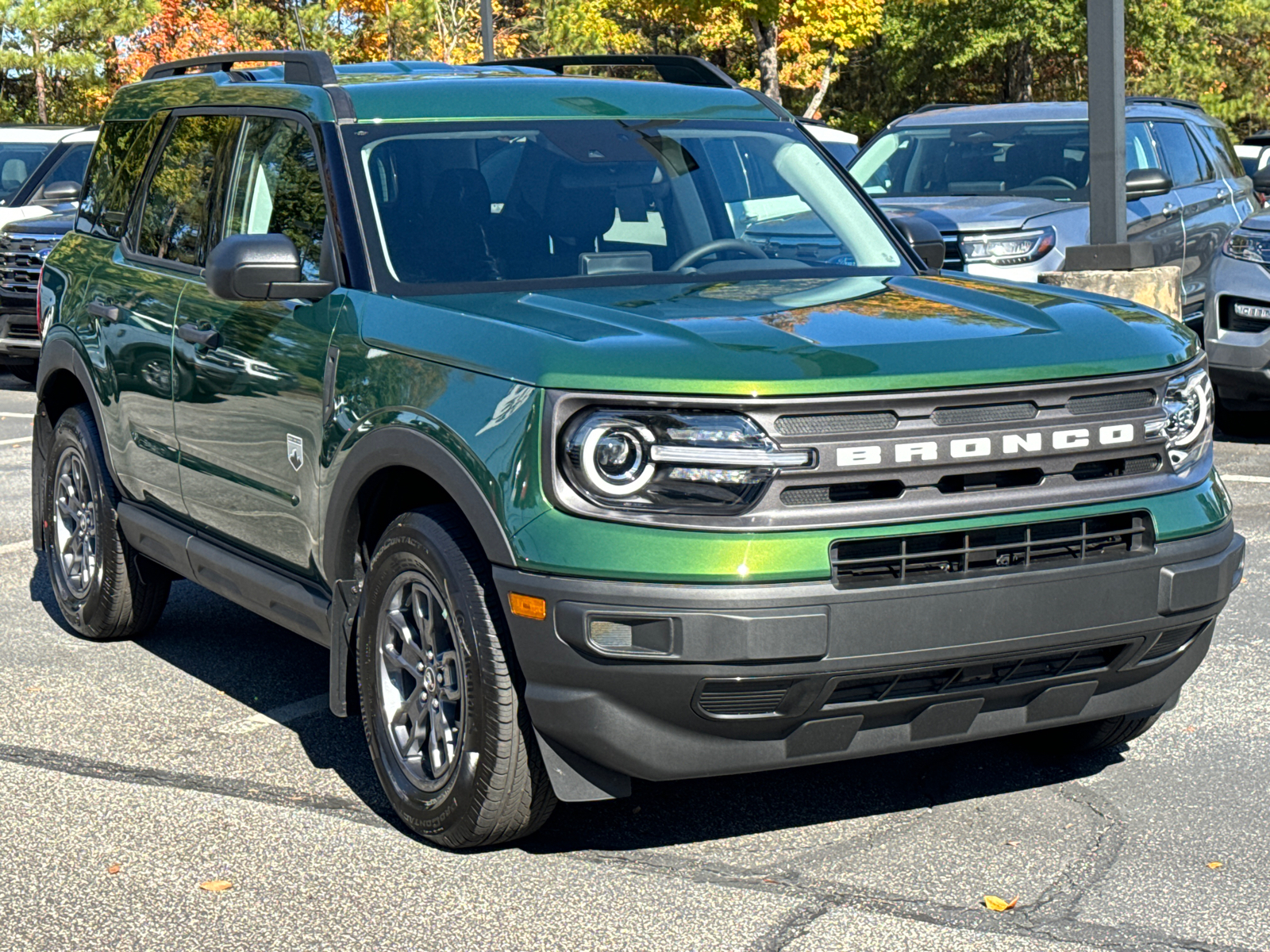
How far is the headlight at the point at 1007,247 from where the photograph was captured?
1099 cm

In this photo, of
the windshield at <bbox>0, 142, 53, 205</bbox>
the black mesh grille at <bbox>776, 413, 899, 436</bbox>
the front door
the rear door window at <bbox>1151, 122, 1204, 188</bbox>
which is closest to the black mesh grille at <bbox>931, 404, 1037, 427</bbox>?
the black mesh grille at <bbox>776, 413, 899, 436</bbox>

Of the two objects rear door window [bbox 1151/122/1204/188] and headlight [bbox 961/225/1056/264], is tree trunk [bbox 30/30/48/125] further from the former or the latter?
headlight [bbox 961/225/1056/264]

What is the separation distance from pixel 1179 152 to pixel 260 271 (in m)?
9.92

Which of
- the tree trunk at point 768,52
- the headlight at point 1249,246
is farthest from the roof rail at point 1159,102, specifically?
the tree trunk at point 768,52

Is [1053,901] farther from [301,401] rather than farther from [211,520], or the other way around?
[211,520]

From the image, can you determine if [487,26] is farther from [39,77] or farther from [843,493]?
[39,77]

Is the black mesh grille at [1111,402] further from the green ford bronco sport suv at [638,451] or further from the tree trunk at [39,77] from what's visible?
the tree trunk at [39,77]

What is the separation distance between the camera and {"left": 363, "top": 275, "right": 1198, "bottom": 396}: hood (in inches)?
153

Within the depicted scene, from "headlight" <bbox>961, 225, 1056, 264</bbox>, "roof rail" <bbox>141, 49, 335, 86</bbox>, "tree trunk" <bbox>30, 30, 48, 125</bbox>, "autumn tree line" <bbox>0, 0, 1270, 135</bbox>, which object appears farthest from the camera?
"tree trunk" <bbox>30, 30, 48, 125</bbox>

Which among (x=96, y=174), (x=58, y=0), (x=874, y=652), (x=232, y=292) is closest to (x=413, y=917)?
(x=874, y=652)

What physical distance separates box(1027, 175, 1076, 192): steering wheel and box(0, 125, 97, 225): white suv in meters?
7.04

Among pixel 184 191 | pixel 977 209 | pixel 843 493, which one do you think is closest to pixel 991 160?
pixel 977 209

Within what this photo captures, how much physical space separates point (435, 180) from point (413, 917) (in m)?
2.11

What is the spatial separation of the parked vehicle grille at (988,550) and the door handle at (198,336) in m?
2.33
